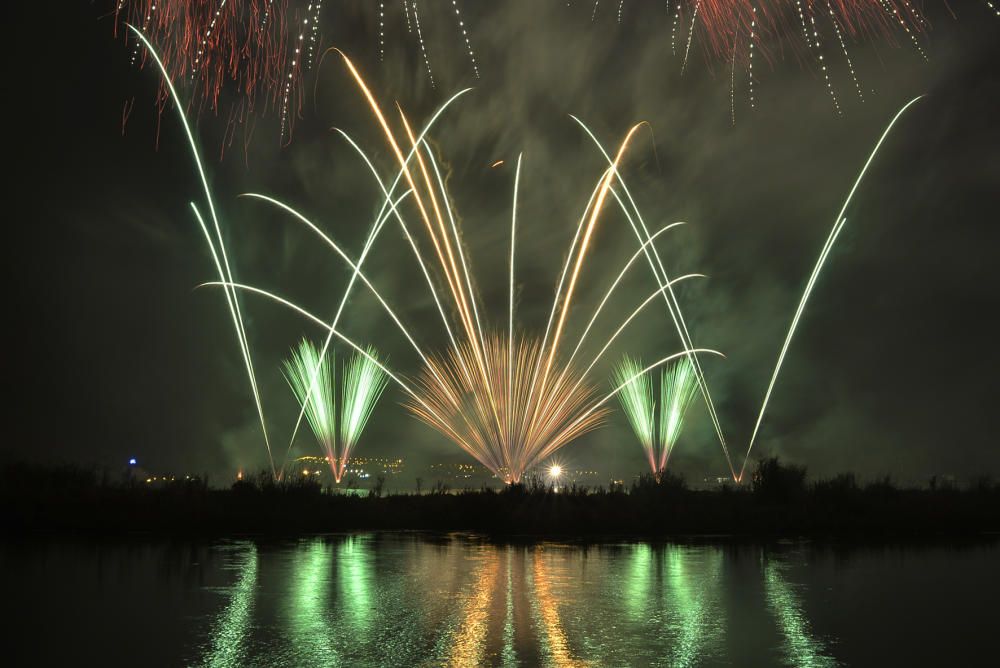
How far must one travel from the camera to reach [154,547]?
1706cm

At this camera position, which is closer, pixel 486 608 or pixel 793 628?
pixel 793 628

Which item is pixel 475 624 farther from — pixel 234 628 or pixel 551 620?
pixel 234 628

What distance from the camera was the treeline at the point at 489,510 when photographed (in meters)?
21.1

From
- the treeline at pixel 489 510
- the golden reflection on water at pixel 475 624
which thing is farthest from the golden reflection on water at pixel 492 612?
the treeline at pixel 489 510

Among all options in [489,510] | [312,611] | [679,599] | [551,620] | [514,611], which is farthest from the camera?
[489,510]

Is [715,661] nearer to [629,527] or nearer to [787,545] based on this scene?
[787,545]

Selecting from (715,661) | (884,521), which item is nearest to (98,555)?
(715,661)

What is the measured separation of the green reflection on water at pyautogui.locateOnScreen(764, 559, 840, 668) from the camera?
7448 mm

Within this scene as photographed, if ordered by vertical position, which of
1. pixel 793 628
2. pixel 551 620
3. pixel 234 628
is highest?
pixel 234 628

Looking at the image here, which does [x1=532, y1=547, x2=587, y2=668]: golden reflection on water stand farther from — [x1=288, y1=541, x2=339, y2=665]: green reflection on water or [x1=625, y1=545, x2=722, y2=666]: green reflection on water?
[x1=288, y1=541, x2=339, y2=665]: green reflection on water

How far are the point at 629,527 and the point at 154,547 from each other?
11.8 m

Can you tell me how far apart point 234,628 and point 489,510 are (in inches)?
621

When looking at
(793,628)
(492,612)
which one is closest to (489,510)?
(492,612)

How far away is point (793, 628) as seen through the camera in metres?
8.94
